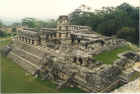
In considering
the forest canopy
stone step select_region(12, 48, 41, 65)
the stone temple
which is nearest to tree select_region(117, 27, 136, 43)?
the forest canopy

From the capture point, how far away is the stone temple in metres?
15.0

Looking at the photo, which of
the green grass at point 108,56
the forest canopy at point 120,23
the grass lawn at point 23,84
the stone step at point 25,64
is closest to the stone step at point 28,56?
the stone step at point 25,64

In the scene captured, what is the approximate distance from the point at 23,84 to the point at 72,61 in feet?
18.1

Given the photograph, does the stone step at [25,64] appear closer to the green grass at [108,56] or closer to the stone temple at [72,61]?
the stone temple at [72,61]

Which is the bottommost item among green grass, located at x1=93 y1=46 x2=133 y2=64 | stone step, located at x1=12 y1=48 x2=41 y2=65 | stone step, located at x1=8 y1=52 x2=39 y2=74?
stone step, located at x1=8 y1=52 x2=39 y2=74

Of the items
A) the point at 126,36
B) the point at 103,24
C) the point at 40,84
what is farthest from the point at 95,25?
the point at 40,84

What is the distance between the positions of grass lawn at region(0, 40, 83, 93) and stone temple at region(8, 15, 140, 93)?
667 mm

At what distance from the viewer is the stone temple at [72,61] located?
14984 mm

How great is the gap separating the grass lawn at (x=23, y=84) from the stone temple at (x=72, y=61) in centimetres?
67

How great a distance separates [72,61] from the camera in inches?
680

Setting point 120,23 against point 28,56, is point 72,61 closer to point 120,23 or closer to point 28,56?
point 28,56

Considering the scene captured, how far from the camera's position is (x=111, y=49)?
2106cm

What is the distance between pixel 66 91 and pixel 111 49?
927 cm

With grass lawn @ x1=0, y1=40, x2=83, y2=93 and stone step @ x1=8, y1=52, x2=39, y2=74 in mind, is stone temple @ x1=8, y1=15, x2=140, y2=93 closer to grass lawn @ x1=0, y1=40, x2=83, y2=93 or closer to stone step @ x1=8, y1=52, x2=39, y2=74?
stone step @ x1=8, y1=52, x2=39, y2=74
